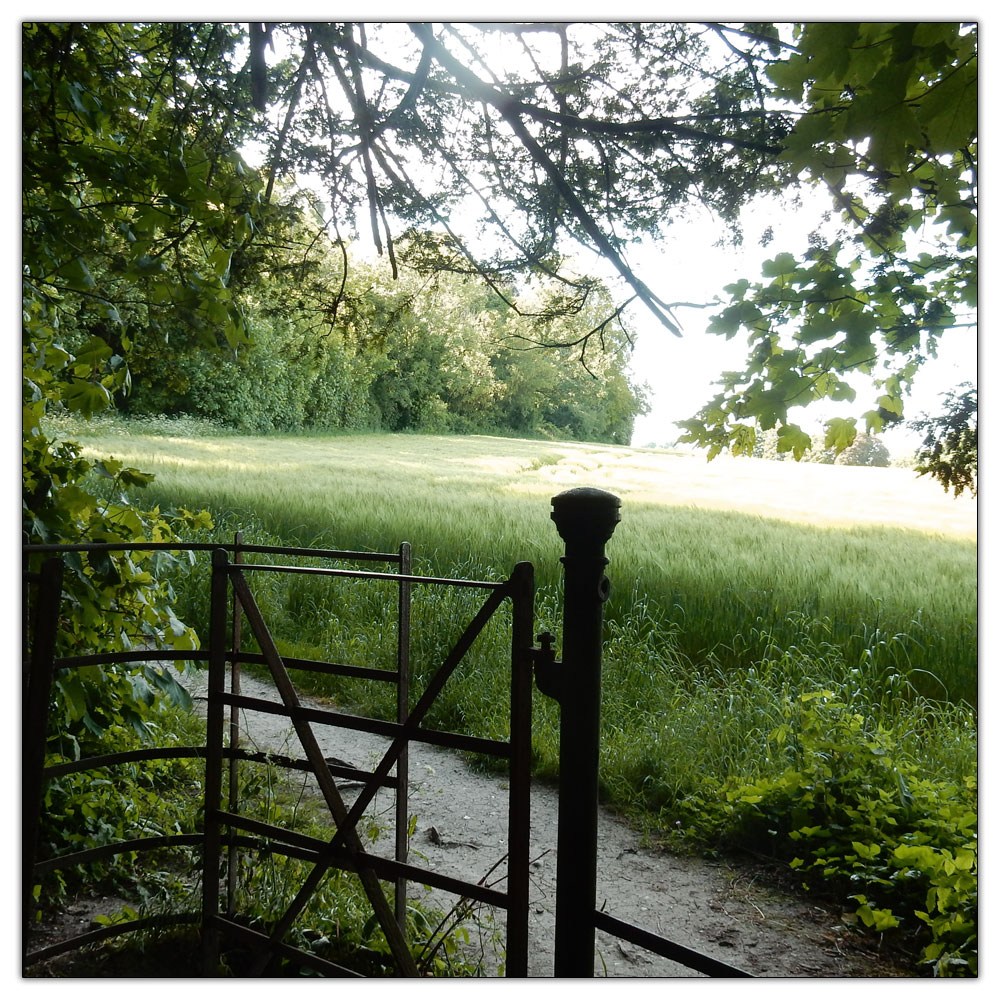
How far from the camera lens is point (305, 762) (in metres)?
1.53

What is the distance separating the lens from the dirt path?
1704mm

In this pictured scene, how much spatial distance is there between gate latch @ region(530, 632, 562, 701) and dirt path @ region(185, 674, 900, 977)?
0.48m

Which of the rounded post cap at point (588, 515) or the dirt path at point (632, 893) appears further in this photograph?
the dirt path at point (632, 893)

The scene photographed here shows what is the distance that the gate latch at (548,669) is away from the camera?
1159 millimetres

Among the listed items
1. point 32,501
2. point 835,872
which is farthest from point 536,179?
point 835,872

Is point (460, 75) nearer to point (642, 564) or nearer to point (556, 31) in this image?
point (556, 31)

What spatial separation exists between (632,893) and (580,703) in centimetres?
106

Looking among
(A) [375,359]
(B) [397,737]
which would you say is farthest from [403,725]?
(A) [375,359]

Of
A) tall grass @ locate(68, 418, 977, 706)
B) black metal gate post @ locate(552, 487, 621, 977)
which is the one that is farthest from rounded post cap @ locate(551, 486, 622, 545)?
tall grass @ locate(68, 418, 977, 706)

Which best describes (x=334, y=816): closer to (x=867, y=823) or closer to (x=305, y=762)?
(x=305, y=762)

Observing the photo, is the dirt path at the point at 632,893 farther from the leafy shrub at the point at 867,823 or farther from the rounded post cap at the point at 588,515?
the rounded post cap at the point at 588,515

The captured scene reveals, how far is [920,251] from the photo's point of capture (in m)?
1.79

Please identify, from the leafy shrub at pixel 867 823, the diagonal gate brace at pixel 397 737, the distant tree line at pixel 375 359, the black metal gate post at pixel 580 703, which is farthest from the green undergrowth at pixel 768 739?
the diagonal gate brace at pixel 397 737

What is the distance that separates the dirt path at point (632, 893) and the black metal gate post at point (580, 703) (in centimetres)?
22
